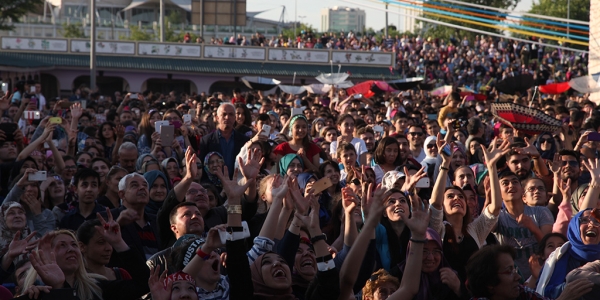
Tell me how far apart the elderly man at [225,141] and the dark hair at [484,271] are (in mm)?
5674

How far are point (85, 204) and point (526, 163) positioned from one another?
4.26m

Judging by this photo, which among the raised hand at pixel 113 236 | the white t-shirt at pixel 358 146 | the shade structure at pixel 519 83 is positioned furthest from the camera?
the shade structure at pixel 519 83

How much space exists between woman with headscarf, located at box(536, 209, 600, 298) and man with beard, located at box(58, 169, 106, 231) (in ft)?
12.3

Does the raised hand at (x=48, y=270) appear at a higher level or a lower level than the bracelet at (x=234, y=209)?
lower

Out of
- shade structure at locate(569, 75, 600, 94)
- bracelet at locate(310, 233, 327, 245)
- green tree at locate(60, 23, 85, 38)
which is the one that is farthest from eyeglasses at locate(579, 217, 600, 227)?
green tree at locate(60, 23, 85, 38)

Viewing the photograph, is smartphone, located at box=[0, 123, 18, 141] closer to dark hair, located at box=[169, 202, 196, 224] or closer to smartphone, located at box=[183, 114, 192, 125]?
smartphone, located at box=[183, 114, 192, 125]

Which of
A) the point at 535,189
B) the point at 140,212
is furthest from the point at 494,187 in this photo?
the point at 140,212

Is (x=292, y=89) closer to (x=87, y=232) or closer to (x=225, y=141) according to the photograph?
(x=225, y=141)

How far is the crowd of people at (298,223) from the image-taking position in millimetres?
5562

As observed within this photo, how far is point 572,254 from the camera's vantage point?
20.4ft

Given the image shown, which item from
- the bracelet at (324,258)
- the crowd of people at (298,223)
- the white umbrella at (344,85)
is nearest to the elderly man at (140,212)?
the crowd of people at (298,223)

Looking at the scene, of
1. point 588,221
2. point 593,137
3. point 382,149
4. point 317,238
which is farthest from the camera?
point 593,137

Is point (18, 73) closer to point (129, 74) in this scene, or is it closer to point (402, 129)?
point (129, 74)

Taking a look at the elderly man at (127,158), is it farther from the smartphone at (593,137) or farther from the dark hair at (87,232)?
the smartphone at (593,137)
